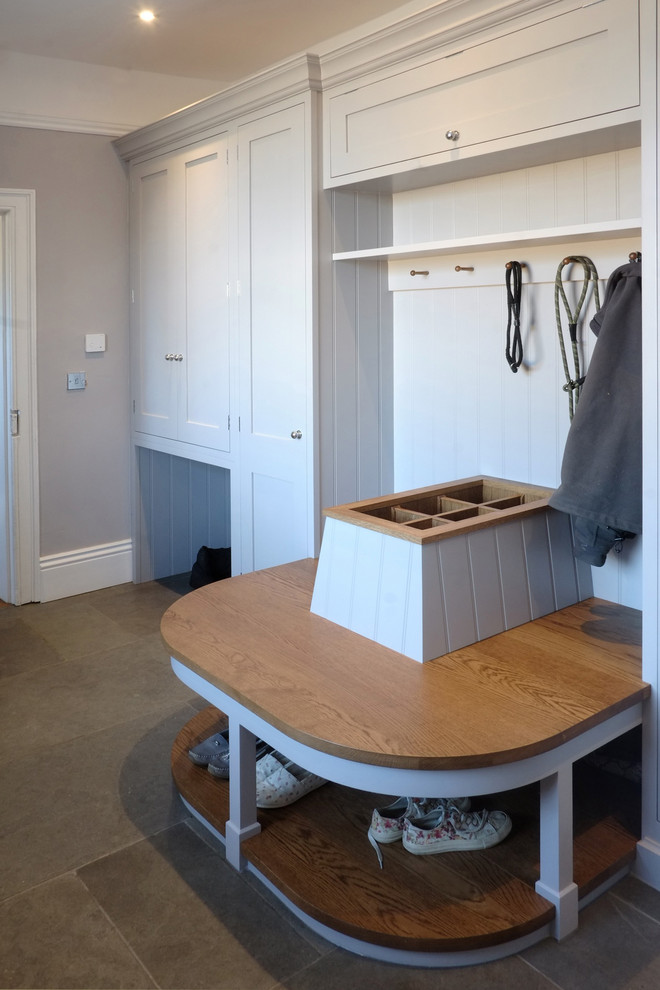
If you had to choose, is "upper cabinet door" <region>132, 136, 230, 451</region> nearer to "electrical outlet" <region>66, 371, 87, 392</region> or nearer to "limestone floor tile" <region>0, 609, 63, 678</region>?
"electrical outlet" <region>66, 371, 87, 392</region>

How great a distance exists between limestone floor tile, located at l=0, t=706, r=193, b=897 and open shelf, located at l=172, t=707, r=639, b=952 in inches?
6.3

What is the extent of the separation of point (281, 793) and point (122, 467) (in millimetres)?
2376

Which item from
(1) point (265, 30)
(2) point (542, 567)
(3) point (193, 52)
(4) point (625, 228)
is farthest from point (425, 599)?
(3) point (193, 52)

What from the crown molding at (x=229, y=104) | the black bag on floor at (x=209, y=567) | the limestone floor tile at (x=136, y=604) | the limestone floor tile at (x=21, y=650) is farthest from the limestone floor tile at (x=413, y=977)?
the crown molding at (x=229, y=104)

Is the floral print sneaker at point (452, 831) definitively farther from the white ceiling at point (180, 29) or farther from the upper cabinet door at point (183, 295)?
the white ceiling at point (180, 29)

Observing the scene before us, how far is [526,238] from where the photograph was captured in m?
2.21

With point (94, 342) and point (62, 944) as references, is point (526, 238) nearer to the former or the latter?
point (62, 944)

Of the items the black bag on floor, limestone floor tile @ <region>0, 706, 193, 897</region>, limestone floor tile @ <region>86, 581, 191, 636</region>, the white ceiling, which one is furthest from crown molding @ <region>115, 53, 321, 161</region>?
limestone floor tile @ <region>0, 706, 193, 897</region>

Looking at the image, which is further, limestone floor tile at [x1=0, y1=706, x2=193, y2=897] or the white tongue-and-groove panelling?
the white tongue-and-groove panelling

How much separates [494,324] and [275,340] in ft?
2.70

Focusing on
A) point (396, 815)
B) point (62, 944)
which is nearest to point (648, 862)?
point (396, 815)

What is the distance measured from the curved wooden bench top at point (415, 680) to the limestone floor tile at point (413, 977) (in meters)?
0.47

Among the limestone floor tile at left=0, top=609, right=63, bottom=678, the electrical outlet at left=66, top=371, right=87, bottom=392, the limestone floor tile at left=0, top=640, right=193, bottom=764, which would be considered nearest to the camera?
the limestone floor tile at left=0, top=640, right=193, bottom=764

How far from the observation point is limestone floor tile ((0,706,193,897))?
203 centimetres
